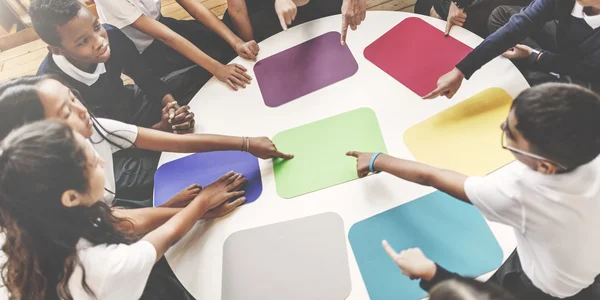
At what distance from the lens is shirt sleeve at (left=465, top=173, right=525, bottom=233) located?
71cm

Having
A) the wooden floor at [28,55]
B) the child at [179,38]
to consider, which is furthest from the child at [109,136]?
the wooden floor at [28,55]

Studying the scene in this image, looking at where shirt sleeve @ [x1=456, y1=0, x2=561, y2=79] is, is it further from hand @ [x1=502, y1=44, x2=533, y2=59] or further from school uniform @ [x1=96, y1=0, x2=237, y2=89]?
school uniform @ [x1=96, y1=0, x2=237, y2=89]

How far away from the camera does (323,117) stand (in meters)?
1.07

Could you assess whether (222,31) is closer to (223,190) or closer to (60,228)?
(223,190)

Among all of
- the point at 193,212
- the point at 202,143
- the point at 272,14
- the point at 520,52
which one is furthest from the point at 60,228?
the point at 520,52

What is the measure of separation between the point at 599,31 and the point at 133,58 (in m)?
1.46

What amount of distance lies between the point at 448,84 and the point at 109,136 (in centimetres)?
93

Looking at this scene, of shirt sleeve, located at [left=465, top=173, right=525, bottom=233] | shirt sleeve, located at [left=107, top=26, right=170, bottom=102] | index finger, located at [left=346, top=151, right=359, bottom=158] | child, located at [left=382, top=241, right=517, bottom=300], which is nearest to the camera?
child, located at [left=382, top=241, right=517, bottom=300]

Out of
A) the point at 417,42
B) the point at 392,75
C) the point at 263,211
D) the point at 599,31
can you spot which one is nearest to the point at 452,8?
the point at 417,42

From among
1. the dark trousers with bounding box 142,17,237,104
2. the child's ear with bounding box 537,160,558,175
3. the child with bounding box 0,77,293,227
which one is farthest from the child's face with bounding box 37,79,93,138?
the child's ear with bounding box 537,160,558,175

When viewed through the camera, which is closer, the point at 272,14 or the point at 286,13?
the point at 286,13

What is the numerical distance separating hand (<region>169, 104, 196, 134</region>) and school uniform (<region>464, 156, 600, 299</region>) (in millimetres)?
761

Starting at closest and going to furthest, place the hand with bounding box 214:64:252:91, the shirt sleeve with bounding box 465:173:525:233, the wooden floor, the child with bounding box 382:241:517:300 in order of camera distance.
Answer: the child with bounding box 382:241:517:300
the shirt sleeve with bounding box 465:173:525:233
the hand with bounding box 214:64:252:91
the wooden floor

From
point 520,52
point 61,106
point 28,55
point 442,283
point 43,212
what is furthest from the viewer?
point 28,55
